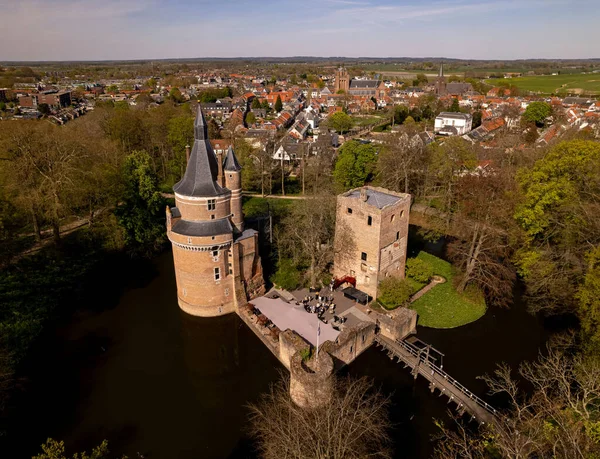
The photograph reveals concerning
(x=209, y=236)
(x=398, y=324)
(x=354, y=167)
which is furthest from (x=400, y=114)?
(x=209, y=236)

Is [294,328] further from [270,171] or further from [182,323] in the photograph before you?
[270,171]

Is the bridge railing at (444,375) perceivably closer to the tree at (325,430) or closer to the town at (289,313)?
the town at (289,313)

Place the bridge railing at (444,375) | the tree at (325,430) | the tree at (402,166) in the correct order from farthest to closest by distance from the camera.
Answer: the tree at (402,166) < the bridge railing at (444,375) < the tree at (325,430)

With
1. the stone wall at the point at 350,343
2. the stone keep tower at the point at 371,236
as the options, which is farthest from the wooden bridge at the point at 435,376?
the stone keep tower at the point at 371,236

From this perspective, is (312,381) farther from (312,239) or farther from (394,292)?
(312,239)

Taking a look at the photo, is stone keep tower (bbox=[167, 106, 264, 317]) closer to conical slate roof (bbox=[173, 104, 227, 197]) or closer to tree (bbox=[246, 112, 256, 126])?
conical slate roof (bbox=[173, 104, 227, 197])

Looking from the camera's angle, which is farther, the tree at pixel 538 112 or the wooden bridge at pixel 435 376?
the tree at pixel 538 112

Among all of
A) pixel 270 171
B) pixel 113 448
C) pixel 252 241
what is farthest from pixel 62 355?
pixel 270 171

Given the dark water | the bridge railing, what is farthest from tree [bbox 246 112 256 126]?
the bridge railing
